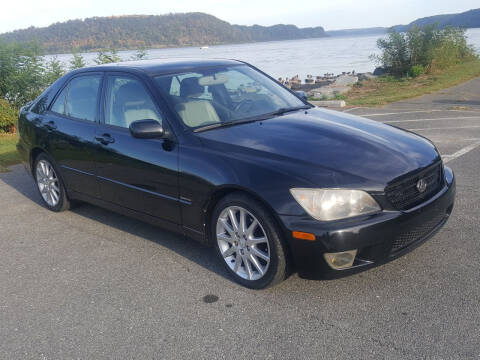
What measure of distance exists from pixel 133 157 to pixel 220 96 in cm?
95

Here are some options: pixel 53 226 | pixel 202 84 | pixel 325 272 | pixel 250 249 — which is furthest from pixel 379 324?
pixel 53 226

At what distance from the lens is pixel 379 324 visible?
3125 millimetres

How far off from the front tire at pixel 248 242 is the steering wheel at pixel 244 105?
3.60 ft

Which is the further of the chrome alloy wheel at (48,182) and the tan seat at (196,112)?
the chrome alloy wheel at (48,182)

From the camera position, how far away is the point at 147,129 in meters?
4.01

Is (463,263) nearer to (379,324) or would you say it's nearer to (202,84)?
(379,324)

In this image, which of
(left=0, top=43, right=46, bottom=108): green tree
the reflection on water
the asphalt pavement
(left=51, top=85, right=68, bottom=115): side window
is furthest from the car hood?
(left=0, top=43, right=46, bottom=108): green tree

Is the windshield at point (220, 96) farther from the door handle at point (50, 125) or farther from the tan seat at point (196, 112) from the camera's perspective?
the door handle at point (50, 125)

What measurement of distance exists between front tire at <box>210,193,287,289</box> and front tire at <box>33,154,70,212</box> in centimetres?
251

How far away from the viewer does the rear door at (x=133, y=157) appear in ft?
13.6

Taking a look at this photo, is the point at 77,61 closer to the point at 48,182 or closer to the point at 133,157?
the point at 48,182

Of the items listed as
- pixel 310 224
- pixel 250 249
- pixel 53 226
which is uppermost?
pixel 310 224

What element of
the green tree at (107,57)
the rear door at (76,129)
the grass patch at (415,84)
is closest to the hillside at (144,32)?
the grass patch at (415,84)

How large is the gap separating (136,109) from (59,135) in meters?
1.32
